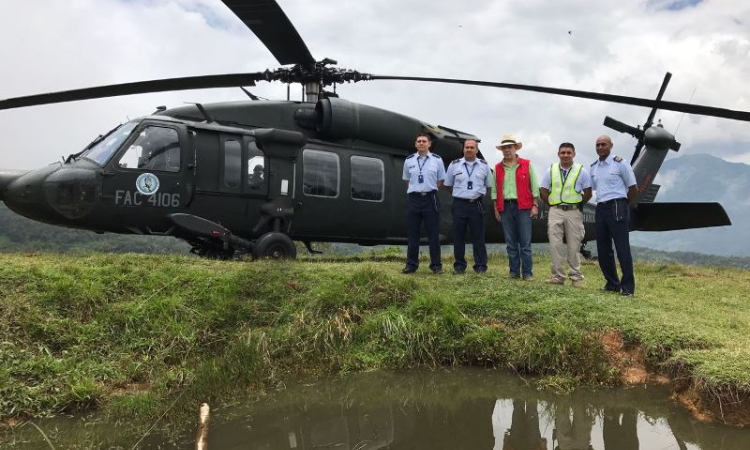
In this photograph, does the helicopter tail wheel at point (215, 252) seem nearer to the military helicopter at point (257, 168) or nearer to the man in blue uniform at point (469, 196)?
the military helicopter at point (257, 168)

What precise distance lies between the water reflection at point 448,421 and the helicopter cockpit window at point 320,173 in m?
5.07

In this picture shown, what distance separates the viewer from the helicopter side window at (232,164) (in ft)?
26.1

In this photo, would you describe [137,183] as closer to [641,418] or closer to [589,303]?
[589,303]

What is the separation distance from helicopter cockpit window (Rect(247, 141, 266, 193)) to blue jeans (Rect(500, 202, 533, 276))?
3708 millimetres

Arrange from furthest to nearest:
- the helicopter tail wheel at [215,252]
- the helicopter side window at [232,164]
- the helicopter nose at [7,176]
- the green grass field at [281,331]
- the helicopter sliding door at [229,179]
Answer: the helicopter tail wheel at [215,252]
the helicopter side window at [232,164]
the helicopter sliding door at [229,179]
the helicopter nose at [7,176]
the green grass field at [281,331]

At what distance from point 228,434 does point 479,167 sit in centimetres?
495

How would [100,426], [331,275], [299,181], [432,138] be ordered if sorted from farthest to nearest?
[432,138] < [299,181] < [331,275] < [100,426]

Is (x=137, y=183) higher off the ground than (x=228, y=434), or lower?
higher

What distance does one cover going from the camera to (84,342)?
425cm

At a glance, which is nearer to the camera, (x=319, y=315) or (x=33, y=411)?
(x=33, y=411)

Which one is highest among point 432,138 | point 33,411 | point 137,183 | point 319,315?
point 432,138

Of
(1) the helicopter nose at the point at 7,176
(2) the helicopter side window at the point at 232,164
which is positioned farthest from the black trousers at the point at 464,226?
(1) the helicopter nose at the point at 7,176

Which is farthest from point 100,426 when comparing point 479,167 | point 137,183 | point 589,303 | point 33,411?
point 479,167

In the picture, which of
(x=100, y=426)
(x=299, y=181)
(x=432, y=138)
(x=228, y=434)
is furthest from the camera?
(x=432, y=138)
